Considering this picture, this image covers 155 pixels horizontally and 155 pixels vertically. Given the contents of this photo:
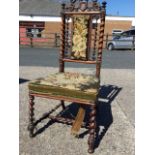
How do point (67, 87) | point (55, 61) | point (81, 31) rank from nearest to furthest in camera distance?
point (67, 87), point (81, 31), point (55, 61)

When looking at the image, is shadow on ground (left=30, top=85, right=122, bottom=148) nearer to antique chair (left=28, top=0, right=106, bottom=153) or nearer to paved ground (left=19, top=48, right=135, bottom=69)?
antique chair (left=28, top=0, right=106, bottom=153)

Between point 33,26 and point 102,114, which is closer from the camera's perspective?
point 102,114

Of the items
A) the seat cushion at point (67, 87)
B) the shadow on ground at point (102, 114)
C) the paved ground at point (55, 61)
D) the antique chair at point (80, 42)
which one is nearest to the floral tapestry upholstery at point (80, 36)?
the antique chair at point (80, 42)

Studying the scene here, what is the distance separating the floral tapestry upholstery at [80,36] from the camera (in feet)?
12.9

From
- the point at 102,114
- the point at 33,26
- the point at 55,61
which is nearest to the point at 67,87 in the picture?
the point at 102,114

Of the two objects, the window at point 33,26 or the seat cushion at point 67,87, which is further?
the window at point 33,26

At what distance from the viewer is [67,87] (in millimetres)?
3188

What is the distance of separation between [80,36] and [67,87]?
1.03 meters

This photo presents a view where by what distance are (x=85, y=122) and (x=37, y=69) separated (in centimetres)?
425

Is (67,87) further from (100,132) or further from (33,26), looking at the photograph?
(33,26)

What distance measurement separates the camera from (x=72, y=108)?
4.49 m

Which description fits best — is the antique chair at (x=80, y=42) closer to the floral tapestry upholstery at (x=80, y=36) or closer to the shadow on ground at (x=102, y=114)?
the floral tapestry upholstery at (x=80, y=36)
